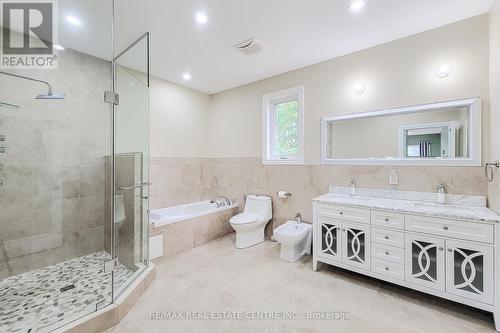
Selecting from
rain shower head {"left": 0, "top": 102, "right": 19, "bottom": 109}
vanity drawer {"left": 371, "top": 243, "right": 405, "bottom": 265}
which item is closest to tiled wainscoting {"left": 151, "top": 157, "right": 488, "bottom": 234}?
vanity drawer {"left": 371, "top": 243, "right": 405, "bottom": 265}

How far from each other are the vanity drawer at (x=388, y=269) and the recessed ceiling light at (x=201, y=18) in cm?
277

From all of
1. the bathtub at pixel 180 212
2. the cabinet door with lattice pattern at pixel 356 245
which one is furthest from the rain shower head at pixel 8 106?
the cabinet door with lattice pattern at pixel 356 245

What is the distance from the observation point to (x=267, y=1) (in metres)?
1.86

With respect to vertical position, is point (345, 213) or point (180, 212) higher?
point (345, 213)

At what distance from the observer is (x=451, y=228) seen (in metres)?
1.76

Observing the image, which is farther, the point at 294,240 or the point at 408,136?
the point at 294,240

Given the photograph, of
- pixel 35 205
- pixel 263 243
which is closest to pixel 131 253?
pixel 35 205

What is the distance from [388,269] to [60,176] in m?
3.60

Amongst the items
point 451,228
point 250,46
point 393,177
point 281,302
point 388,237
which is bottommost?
point 281,302

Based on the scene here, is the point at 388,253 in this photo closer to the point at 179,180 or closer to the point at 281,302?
the point at 281,302

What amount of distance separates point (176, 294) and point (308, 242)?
169cm

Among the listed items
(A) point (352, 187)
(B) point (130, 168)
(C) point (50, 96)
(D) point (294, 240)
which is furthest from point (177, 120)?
(A) point (352, 187)

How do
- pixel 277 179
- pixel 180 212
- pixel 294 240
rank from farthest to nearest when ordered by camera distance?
pixel 180 212 < pixel 277 179 < pixel 294 240

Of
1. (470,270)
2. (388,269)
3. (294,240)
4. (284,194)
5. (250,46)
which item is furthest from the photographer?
(284,194)
